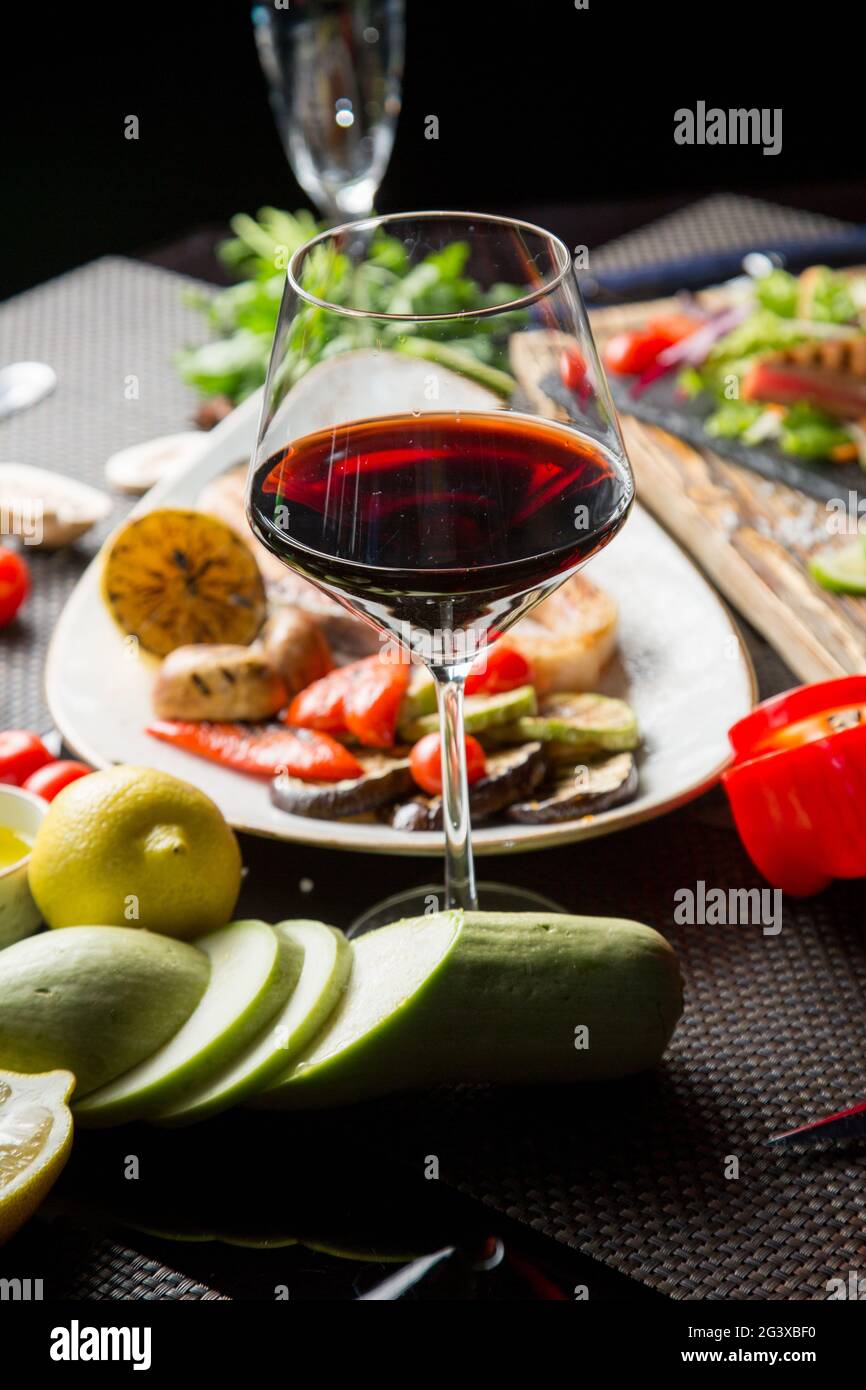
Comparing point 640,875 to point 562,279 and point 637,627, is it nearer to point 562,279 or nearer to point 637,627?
point 637,627

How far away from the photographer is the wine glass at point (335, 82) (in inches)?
102

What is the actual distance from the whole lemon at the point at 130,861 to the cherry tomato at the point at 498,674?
1.57ft

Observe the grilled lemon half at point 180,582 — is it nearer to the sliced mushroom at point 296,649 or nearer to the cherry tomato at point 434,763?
the sliced mushroom at point 296,649

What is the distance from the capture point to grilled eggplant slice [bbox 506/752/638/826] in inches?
61.9

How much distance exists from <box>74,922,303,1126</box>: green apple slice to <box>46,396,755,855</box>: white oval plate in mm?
282

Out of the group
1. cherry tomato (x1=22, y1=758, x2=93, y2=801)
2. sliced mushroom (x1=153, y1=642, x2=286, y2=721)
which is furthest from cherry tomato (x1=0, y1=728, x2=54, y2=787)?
sliced mushroom (x1=153, y1=642, x2=286, y2=721)

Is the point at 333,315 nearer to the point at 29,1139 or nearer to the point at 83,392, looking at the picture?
the point at 29,1139

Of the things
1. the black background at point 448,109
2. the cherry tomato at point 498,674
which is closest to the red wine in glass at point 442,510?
the cherry tomato at point 498,674

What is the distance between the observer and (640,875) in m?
1.58

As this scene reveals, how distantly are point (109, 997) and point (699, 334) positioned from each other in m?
1.86

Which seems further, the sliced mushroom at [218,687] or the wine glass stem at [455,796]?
the sliced mushroom at [218,687]

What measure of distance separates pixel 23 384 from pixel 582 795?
5.37ft

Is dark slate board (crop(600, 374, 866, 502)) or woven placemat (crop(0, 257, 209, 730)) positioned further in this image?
dark slate board (crop(600, 374, 866, 502))

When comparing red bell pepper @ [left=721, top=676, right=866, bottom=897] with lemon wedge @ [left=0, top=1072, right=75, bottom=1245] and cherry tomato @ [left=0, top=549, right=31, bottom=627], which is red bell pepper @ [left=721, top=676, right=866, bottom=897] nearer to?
lemon wedge @ [left=0, top=1072, right=75, bottom=1245]
